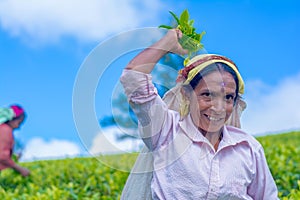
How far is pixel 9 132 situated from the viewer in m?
6.92

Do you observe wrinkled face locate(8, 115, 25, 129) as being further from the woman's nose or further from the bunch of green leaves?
the woman's nose

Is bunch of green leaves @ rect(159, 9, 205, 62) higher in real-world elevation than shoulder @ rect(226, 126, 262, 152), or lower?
higher

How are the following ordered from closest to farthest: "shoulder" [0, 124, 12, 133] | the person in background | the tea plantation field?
the tea plantation field < the person in background < "shoulder" [0, 124, 12, 133]

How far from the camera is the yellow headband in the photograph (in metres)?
2.52

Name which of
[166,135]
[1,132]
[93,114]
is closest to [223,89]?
[166,135]

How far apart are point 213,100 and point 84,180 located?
353 centimetres

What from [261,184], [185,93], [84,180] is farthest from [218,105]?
[84,180]

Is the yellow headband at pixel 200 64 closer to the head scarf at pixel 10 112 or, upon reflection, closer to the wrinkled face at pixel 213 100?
the wrinkled face at pixel 213 100

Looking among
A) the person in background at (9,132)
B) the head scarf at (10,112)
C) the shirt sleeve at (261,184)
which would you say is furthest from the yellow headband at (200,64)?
the head scarf at (10,112)

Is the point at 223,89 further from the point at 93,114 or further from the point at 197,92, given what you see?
the point at 93,114

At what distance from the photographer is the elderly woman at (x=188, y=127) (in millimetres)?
2443

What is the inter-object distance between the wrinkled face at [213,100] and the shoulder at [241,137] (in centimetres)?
16

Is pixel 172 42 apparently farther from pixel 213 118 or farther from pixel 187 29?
pixel 213 118

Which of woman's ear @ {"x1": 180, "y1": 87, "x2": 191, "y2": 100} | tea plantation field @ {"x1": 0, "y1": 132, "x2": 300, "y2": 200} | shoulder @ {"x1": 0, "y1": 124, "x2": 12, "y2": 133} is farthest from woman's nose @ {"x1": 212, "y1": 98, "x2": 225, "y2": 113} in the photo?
shoulder @ {"x1": 0, "y1": 124, "x2": 12, "y2": 133}
